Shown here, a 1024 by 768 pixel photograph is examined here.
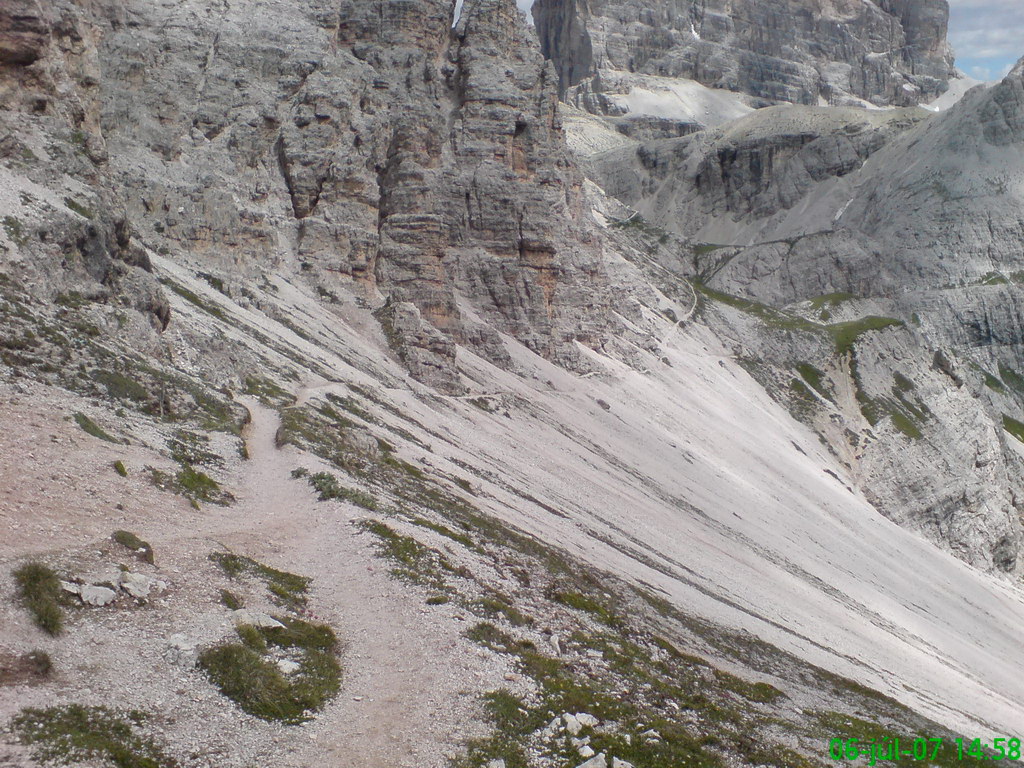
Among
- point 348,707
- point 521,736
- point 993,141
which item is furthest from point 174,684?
point 993,141

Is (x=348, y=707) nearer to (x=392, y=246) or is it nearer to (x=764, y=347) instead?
(x=392, y=246)

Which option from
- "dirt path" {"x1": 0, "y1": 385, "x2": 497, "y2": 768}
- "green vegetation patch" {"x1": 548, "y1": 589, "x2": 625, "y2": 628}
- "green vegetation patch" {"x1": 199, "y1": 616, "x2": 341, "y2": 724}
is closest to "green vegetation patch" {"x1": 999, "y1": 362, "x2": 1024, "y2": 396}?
"green vegetation patch" {"x1": 548, "y1": 589, "x2": 625, "y2": 628}

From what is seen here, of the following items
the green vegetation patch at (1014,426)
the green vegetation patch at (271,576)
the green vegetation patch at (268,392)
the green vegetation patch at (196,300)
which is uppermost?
the green vegetation patch at (1014,426)

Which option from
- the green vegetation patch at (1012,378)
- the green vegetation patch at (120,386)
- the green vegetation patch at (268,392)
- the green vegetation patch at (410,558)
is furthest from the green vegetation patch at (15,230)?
the green vegetation patch at (1012,378)

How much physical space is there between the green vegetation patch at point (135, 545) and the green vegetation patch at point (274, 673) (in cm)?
296

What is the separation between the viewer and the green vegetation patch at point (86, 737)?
1098 centimetres

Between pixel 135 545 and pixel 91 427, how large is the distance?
6.76 m

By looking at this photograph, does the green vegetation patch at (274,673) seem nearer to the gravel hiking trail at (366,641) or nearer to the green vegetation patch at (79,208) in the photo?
the gravel hiking trail at (366,641)

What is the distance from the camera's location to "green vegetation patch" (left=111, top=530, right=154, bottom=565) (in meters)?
16.7

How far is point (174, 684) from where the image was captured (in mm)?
13422

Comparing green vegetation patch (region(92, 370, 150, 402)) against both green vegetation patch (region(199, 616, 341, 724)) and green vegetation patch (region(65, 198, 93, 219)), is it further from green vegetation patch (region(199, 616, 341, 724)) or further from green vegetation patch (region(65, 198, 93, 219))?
green vegetation patch (region(199, 616, 341, 724))

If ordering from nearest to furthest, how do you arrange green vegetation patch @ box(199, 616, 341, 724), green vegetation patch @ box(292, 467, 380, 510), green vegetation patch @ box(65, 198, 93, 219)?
green vegetation patch @ box(199, 616, 341, 724), green vegetation patch @ box(292, 467, 380, 510), green vegetation patch @ box(65, 198, 93, 219)
